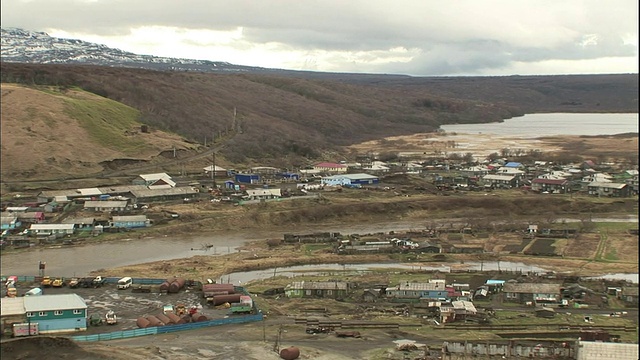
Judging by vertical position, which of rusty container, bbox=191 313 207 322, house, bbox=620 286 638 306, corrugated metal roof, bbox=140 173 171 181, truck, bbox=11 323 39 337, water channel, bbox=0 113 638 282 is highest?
truck, bbox=11 323 39 337

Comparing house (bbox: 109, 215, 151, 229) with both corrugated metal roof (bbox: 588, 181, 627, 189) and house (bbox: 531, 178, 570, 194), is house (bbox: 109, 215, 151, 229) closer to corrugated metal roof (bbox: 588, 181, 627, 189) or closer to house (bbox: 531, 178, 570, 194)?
house (bbox: 531, 178, 570, 194)

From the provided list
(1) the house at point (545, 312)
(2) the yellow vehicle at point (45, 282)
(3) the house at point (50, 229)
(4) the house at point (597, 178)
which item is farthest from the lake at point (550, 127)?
(2) the yellow vehicle at point (45, 282)

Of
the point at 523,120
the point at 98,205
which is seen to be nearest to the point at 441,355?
the point at 98,205

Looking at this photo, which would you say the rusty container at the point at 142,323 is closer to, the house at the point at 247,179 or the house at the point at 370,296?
the house at the point at 370,296

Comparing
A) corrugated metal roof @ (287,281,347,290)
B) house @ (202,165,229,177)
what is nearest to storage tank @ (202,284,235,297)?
corrugated metal roof @ (287,281,347,290)

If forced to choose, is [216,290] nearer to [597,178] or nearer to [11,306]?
[11,306]

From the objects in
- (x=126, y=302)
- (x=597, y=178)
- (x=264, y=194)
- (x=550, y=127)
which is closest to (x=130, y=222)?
(x=264, y=194)
